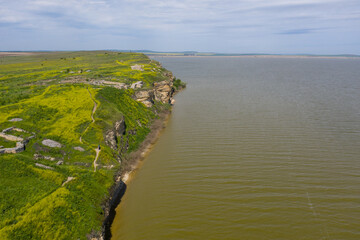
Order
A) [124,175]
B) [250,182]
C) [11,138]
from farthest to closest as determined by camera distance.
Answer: [124,175] → [11,138] → [250,182]

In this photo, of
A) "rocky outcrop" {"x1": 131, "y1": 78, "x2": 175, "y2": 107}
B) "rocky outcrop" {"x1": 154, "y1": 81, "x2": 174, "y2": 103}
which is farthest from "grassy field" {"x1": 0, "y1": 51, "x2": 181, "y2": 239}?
"rocky outcrop" {"x1": 154, "y1": 81, "x2": 174, "y2": 103}

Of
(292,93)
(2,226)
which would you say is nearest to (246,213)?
(2,226)

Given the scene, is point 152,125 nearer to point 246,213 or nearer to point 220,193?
point 220,193

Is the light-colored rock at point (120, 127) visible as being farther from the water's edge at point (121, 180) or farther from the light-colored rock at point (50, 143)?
the light-colored rock at point (50, 143)

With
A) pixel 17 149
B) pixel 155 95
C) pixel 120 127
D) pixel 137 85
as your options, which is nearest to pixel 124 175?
pixel 120 127

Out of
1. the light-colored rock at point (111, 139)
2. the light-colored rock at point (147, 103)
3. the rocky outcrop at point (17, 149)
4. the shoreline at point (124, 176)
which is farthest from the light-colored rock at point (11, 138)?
the light-colored rock at point (147, 103)

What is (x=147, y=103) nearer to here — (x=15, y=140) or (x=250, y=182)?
(x=15, y=140)

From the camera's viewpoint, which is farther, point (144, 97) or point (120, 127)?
point (144, 97)
